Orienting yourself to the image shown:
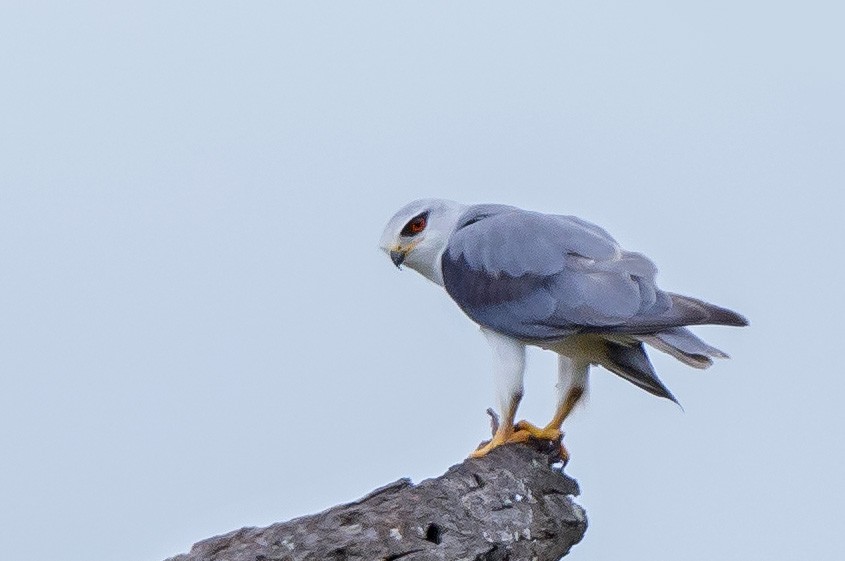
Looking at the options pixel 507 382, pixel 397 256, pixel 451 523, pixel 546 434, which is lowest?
pixel 451 523

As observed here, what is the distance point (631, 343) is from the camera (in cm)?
713

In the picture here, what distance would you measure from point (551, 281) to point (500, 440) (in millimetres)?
867

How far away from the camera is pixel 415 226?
294 inches

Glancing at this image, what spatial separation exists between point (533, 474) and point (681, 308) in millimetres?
1111

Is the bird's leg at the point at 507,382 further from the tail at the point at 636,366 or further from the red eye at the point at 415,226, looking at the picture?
the red eye at the point at 415,226

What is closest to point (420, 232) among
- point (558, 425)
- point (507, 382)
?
point (507, 382)

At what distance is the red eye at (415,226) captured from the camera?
7453 mm

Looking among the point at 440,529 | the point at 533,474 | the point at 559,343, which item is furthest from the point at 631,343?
the point at 440,529

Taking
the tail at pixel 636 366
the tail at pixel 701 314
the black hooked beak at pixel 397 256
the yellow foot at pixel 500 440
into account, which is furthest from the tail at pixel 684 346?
the black hooked beak at pixel 397 256

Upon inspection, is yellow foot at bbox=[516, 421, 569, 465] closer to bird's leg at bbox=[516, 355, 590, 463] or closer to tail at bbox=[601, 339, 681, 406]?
bird's leg at bbox=[516, 355, 590, 463]

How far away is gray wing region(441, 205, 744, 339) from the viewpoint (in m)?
6.82

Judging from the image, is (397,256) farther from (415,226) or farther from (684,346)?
(684,346)

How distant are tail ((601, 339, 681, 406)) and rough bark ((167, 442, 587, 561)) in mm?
562

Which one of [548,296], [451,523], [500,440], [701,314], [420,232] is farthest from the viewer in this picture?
[420,232]
